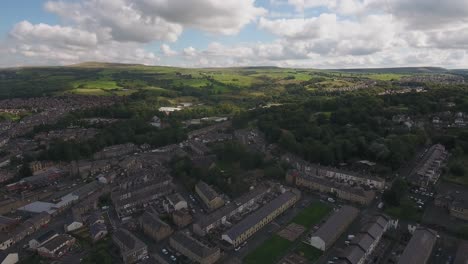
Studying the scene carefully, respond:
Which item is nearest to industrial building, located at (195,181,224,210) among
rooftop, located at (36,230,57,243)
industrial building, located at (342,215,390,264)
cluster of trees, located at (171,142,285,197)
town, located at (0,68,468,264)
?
town, located at (0,68,468,264)

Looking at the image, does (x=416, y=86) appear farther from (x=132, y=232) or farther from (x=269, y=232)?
(x=132, y=232)

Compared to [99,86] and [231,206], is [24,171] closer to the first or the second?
[231,206]

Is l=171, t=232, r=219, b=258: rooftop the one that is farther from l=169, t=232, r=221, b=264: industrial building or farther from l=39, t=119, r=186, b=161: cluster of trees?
l=39, t=119, r=186, b=161: cluster of trees

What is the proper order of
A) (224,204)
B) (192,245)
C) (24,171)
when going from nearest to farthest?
(192,245) → (224,204) → (24,171)

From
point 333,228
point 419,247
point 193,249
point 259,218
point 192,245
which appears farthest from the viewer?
point 259,218

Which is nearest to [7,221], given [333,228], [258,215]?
[258,215]

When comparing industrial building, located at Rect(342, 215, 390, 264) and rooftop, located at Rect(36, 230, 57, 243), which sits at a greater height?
industrial building, located at Rect(342, 215, 390, 264)
